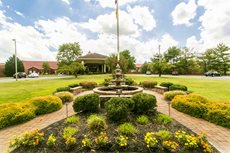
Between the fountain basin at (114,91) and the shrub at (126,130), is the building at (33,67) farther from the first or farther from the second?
the shrub at (126,130)

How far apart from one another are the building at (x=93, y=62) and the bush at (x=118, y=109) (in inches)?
1433

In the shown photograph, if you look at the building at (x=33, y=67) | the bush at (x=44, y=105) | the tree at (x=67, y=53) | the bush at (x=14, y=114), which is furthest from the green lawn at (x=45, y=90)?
the building at (x=33, y=67)

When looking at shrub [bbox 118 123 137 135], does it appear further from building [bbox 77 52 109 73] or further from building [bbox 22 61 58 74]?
building [bbox 22 61 58 74]

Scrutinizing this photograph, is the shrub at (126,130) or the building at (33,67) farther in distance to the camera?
the building at (33,67)

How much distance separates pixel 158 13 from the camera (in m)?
13.0

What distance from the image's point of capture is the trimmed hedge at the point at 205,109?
490 centimetres

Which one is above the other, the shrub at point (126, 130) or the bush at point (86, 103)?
the bush at point (86, 103)

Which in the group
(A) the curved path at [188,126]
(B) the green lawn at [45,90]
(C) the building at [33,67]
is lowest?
(A) the curved path at [188,126]

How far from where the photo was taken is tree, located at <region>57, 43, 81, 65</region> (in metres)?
33.2

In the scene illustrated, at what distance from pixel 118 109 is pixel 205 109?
351cm

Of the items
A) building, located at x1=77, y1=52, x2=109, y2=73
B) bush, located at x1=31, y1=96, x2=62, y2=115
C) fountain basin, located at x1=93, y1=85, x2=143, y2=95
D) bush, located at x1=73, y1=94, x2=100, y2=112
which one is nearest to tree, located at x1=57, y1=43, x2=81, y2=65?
building, located at x1=77, y1=52, x2=109, y2=73

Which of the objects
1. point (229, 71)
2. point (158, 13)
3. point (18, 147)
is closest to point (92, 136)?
point (18, 147)

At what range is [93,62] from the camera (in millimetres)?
43594

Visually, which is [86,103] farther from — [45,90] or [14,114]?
[45,90]
